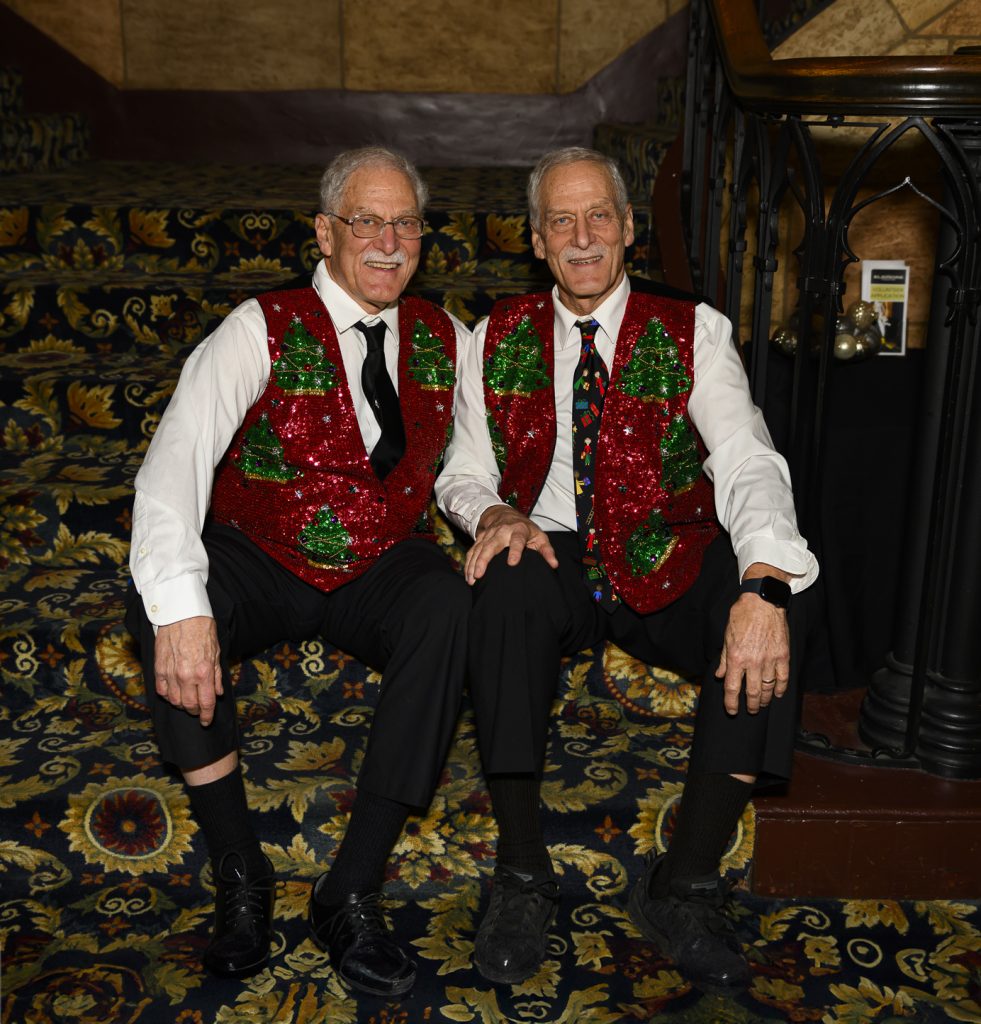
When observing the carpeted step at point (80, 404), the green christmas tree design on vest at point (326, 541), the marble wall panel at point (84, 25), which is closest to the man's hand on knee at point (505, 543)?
the green christmas tree design on vest at point (326, 541)

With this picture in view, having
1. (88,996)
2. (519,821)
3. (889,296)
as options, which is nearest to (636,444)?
(519,821)

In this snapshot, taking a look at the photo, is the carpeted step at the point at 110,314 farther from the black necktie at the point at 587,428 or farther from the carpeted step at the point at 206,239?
the black necktie at the point at 587,428

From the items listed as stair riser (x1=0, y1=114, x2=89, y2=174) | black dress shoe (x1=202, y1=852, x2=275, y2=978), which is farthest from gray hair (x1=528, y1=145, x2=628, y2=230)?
stair riser (x1=0, y1=114, x2=89, y2=174)

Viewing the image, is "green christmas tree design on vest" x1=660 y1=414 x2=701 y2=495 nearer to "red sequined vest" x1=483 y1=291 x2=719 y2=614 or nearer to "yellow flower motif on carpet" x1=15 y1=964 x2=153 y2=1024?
"red sequined vest" x1=483 y1=291 x2=719 y2=614

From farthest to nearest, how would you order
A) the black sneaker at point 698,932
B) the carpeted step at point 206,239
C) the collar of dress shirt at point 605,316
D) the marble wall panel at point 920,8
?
the carpeted step at point 206,239
the marble wall panel at point 920,8
the collar of dress shirt at point 605,316
the black sneaker at point 698,932

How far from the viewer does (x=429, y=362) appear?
2174mm

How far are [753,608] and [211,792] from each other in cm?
88

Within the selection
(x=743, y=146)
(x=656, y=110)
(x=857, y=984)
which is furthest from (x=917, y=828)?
(x=656, y=110)

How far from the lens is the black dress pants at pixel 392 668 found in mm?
1809

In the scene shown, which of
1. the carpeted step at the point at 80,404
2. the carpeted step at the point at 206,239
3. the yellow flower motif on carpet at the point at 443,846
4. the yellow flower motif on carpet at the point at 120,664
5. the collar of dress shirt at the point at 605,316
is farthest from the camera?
the carpeted step at the point at 206,239

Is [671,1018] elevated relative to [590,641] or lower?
lower

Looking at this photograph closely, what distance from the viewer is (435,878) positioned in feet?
6.58

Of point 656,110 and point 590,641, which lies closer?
point 590,641

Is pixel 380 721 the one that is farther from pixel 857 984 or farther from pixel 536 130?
pixel 536 130
